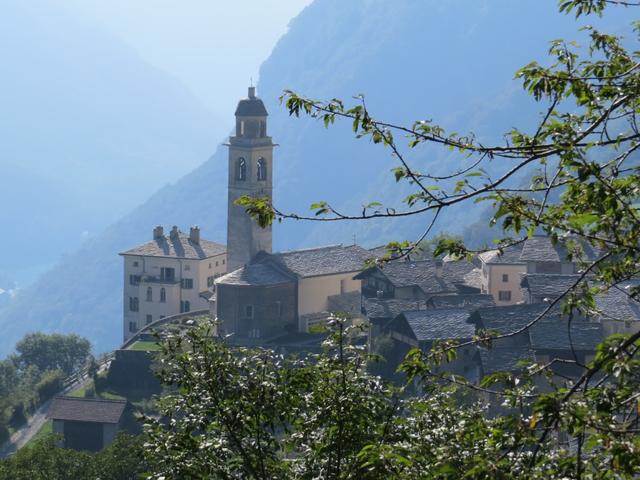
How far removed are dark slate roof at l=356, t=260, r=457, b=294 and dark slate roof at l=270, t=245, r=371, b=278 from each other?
2.24 meters

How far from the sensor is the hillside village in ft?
154

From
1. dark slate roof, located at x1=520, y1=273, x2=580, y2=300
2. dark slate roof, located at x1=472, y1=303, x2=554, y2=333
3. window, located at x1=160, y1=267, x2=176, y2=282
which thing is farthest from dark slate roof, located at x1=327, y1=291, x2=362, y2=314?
window, located at x1=160, y1=267, x2=176, y2=282

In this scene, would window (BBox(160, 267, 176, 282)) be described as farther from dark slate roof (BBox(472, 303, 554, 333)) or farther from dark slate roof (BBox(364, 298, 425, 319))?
dark slate roof (BBox(472, 303, 554, 333))

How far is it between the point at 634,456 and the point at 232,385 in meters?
6.24

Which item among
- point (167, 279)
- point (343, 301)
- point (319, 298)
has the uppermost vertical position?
point (167, 279)

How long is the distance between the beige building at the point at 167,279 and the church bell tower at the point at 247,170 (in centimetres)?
379

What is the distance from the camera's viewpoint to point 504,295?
60938mm

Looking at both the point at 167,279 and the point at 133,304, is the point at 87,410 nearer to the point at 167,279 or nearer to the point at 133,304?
the point at 167,279

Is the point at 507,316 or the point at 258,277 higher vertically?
the point at 258,277

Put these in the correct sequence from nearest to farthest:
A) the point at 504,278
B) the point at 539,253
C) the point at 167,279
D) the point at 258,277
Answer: the point at 539,253 → the point at 504,278 → the point at 258,277 → the point at 167,279

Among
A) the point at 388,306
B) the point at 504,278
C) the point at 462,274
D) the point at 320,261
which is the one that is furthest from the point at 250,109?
the point at 388,306

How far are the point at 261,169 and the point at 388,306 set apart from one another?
18874mm

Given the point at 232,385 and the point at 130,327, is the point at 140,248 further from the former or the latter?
the point at 232,385

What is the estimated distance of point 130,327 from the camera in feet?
247
